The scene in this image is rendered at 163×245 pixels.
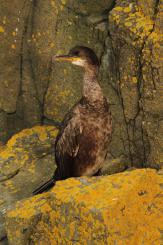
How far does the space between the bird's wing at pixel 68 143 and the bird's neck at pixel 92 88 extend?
0.53 feet

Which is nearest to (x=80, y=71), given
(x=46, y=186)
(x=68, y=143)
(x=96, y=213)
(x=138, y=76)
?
(x=138, y=76)

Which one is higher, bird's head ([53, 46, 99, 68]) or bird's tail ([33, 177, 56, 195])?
bird's head ([53, 46, 99, 68])

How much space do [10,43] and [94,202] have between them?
3.15 metres

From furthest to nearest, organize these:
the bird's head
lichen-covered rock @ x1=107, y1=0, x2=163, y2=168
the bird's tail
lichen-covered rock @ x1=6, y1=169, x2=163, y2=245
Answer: the bird's tail → lichen-covered rock @ x1=107, y1=0, x2=163, y2=168 → the bird's head → lichen-covered rock @ x1=6, y1=169, x2=163, y2=245

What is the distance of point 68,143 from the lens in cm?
580

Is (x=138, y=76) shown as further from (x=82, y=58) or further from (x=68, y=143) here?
(x=68, y=143)

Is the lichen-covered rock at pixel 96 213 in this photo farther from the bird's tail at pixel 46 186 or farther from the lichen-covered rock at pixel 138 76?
the lichen-covered rock at pixel 138 76

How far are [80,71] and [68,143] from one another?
122cm

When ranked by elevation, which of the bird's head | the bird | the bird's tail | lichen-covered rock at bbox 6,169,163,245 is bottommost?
the bird's tail

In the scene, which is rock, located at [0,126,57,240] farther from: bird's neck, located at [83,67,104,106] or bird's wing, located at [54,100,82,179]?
bird's neck, located at [83,67,104,106]

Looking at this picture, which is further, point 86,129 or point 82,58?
point 82,58

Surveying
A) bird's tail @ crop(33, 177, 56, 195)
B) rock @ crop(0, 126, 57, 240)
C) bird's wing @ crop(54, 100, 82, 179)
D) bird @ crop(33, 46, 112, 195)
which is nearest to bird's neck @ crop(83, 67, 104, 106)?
bird @ crop(33, 46, 112, 195)

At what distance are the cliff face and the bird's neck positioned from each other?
0.51m

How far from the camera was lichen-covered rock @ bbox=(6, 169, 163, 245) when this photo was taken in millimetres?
4543
